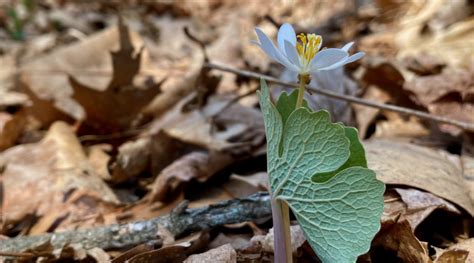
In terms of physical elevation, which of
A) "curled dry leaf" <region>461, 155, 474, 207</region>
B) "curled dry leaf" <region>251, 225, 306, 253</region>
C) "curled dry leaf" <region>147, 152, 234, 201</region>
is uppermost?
"curled dry leaf" <region>147, 152, 234, 201</region>

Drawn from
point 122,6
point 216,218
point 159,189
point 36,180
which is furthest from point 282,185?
point 122,6

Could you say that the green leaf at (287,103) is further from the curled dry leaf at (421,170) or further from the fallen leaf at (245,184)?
the fallen leaf at (245,184)

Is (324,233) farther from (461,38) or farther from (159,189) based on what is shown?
(461,38)

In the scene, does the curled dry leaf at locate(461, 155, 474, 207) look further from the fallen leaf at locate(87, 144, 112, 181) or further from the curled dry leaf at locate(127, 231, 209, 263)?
the fallen leaf at locate(87, 144, 112, 181)

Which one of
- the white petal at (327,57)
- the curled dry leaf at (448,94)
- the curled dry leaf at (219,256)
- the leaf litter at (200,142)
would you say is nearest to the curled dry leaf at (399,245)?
the leaf litter at (200,142)

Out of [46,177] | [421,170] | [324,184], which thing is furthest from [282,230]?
[46,177]

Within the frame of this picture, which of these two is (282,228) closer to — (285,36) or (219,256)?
(219,256)

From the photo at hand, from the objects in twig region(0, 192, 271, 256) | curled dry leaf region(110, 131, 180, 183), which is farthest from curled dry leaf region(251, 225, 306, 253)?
curled dry leaf region(110, 131, 180, 183)

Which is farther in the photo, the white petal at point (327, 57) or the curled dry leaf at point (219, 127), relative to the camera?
the curled dry leaf at point (219, 127)
